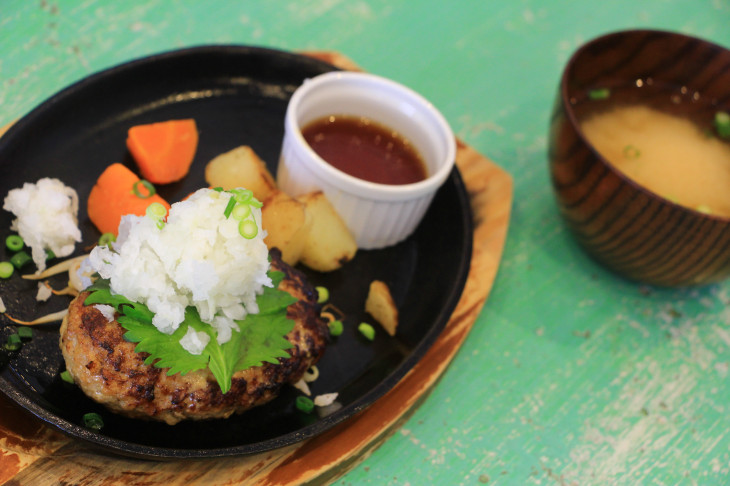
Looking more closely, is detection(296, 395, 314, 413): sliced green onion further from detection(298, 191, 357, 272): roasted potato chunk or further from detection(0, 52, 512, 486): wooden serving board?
detection(298, 191, 357, 272): roasted potato chunk

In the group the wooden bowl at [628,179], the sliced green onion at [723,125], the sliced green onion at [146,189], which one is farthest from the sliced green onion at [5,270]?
the sliced green onion at [723,125]

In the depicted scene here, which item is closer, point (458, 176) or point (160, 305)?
point (160, 305)

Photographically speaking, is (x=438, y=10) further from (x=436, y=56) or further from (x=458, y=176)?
(x=458, y=176)

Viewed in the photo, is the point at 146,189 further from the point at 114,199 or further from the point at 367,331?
the point at 367,331

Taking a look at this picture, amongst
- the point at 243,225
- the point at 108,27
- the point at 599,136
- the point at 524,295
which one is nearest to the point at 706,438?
the point at 524,295

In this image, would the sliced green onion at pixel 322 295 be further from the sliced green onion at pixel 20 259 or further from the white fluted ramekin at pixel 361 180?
the sliced green onion at pixel 20 259

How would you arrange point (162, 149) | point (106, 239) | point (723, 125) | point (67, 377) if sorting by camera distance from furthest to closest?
point (723, 125) → point (162, 149) → point (106, 239) → point (67, 377)

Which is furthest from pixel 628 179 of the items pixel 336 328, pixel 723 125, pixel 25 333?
pixel 25 333
